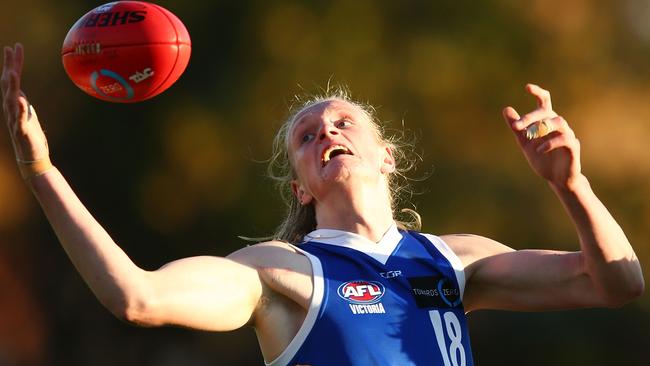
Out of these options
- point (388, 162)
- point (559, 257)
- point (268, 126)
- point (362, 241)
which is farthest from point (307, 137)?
point (268, 126)

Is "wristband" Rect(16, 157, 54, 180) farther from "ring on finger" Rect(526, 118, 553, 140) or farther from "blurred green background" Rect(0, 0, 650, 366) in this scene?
"blurred green background" Rect(0, 0, 650, 366)

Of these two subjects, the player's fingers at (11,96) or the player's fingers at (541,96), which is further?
the player's fingers at (541,96)

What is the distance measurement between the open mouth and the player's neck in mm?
146

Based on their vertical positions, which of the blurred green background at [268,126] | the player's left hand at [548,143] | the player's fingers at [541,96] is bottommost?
the blurred green background at [268,126]

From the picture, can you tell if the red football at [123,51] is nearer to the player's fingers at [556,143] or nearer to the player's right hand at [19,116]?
the player's right hand at [19,116]

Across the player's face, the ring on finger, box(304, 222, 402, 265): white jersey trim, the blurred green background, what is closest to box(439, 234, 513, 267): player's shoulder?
box(304, 222, 402, 265): white jersey trim

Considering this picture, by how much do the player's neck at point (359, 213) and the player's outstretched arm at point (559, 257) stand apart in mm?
308

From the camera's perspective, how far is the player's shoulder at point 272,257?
3.93 m

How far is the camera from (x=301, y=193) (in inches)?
185

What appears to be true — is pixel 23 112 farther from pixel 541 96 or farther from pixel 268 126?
pixel 268 126

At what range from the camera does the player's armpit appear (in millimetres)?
3373

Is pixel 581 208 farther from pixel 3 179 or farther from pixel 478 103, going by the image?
pixel 3 179

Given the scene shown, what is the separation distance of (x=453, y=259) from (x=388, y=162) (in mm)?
668

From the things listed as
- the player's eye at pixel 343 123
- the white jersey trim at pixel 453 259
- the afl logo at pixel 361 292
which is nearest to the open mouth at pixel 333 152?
the player's eye at pixel 343 123
